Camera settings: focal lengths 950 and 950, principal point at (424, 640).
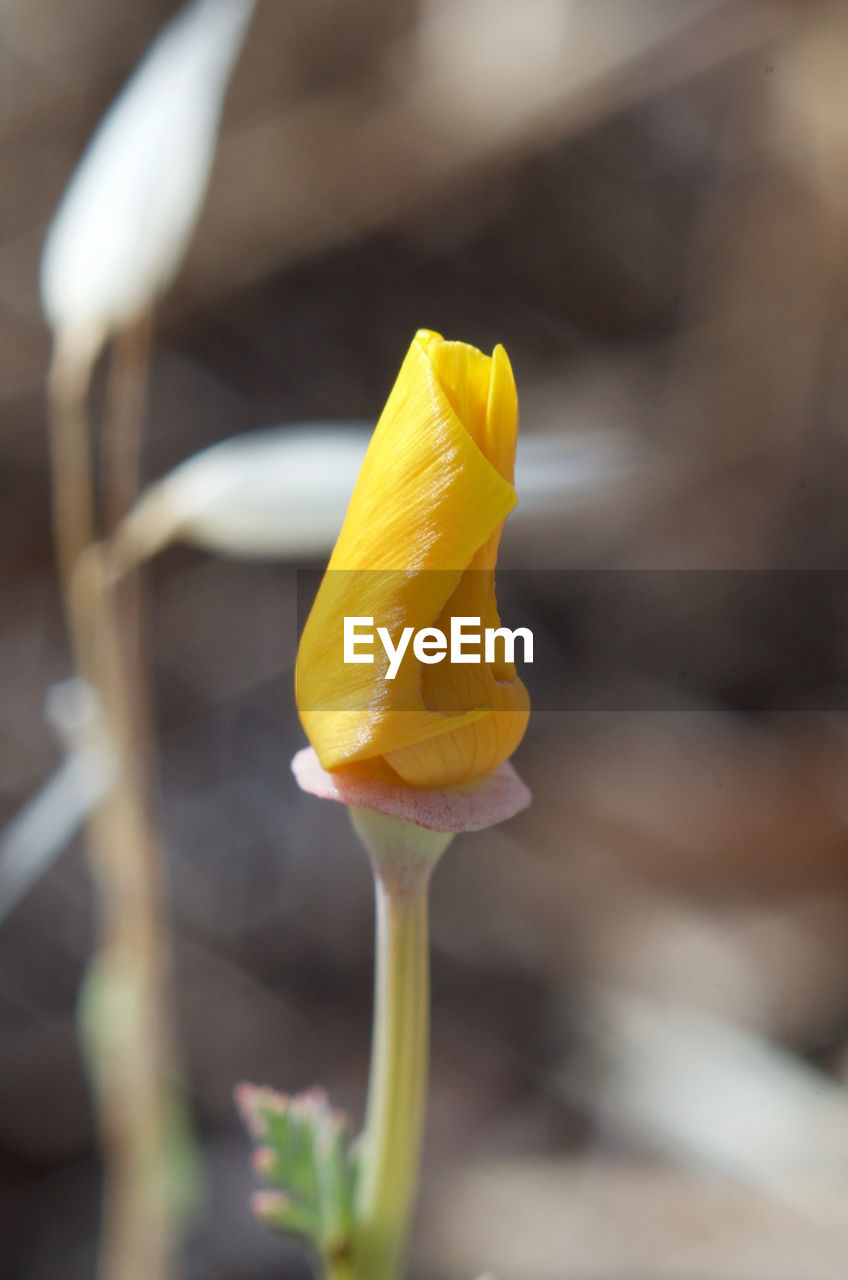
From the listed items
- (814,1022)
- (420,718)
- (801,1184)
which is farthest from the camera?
(814,1022)

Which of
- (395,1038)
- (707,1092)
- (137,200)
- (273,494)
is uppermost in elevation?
(137,200)

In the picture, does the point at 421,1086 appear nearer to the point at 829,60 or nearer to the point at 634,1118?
the point at 634,1118

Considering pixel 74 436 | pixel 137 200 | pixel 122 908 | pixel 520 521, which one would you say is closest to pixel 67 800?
pixel 122 908

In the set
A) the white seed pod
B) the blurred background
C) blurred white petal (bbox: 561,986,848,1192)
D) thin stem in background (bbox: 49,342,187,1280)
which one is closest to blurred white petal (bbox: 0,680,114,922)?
thin stem in background (bbox: 49,342,187,1280)

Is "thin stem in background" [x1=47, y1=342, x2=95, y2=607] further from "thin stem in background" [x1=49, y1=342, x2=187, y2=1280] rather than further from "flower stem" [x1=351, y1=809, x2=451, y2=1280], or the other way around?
"flower stem" [x1=351, y1=809, x2=451, y2=1280]

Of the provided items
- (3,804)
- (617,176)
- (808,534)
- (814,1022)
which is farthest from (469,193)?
(814,1022)

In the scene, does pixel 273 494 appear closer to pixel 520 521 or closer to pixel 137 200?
pixel 137 200

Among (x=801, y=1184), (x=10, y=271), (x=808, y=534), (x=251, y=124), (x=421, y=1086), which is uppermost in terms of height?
(x=251, y=124)
